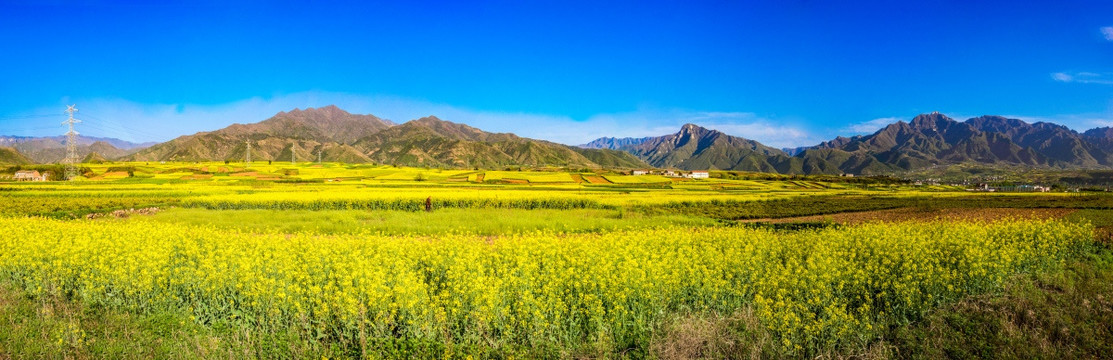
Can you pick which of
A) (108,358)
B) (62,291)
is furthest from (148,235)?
(108,358)

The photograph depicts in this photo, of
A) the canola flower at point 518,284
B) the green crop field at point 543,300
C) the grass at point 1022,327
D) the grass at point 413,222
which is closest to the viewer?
the green crop field at point 543,300

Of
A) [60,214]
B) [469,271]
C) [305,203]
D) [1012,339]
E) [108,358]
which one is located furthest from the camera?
[305,203]

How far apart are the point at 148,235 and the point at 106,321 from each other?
7.24 metres

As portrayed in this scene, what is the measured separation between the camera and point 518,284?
A: 29.5ft

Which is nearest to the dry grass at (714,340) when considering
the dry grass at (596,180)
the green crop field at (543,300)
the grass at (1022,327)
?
the green crop field at (543,300)

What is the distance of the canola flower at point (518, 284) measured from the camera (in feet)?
25.4

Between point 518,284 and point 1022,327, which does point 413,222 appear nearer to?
point 518,284

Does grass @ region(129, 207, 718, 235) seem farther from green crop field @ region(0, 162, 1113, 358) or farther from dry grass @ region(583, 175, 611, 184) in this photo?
dry grass @ region(583, 175, 611, 184)

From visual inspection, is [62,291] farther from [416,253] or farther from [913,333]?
[913,333]

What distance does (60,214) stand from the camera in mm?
27781

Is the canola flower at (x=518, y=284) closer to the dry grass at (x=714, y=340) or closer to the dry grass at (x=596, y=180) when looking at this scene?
the dry grass at (x=714, y=340)

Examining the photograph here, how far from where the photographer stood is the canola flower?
25.4 feet

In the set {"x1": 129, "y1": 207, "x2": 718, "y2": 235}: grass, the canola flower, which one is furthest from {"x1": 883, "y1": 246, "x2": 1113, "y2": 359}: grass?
{"x1": 129, "y1": 207, "x2": 718, "y2": 235}: grass

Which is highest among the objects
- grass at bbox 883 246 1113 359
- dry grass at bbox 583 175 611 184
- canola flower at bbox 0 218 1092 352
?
dry grass at bbox 583 175 611 184
